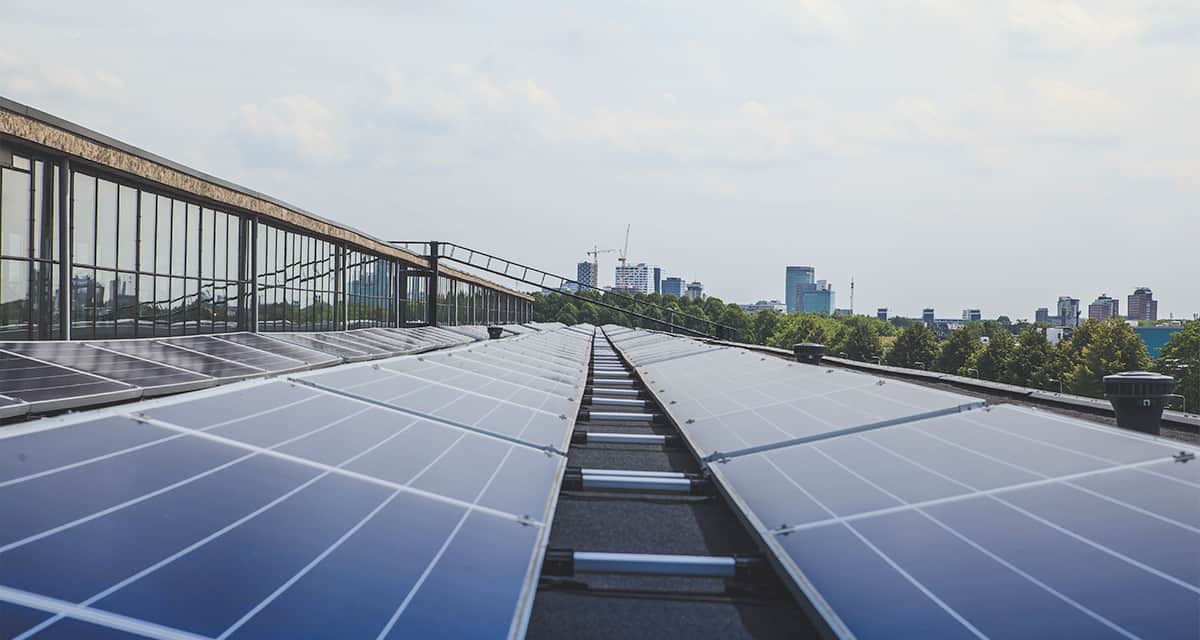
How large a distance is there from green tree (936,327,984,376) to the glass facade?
4917 inches

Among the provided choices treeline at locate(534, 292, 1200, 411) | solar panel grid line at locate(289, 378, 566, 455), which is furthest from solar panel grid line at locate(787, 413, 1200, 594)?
treeline at locate(534, 292, 1200, 411)

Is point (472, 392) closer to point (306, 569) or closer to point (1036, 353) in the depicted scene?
point (306, 569)

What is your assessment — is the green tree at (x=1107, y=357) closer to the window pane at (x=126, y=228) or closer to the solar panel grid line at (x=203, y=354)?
the window pane at (x=126, y=228)

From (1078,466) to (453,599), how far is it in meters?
4.42

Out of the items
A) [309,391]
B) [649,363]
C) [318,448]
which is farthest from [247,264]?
[318,448]

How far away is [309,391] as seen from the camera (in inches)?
292

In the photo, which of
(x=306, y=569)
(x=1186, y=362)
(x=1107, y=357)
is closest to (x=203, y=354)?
(x=306, y=569)

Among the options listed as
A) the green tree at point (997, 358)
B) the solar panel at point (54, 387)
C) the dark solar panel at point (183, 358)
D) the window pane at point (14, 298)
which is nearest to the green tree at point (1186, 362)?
the green tree at point (997, 358)

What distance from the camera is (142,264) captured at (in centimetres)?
2630

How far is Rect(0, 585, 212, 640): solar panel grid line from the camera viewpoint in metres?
2.54

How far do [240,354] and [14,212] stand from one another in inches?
435

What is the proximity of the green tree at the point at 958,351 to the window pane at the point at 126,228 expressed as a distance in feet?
447

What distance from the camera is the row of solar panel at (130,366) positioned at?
8148mm

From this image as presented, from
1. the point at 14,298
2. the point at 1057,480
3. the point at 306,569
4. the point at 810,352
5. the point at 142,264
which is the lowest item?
the point at 306,569
